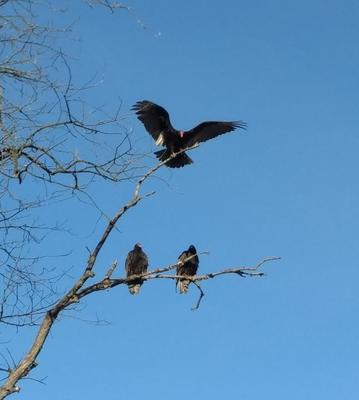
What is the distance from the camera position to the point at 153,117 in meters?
9.14

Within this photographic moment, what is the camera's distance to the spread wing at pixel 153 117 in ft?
29.7

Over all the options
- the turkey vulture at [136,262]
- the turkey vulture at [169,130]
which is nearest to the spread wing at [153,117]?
the turkey vulture at [169,130]

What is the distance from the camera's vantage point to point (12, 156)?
11.7ft

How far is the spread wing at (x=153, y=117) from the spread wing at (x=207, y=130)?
29 cm

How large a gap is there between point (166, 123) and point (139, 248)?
1.82 meters

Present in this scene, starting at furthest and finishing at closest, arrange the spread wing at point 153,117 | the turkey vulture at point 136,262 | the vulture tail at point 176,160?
the spread wing at point 153,117, the vulture tail at point 176,160, the turkey vulture at point 136,262

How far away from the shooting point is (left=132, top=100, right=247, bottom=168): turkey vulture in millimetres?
8898

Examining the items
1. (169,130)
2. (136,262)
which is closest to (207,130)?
(169,130)

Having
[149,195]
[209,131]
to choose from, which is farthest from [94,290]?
[209,131]

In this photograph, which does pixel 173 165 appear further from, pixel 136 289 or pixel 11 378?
pixel 11 378

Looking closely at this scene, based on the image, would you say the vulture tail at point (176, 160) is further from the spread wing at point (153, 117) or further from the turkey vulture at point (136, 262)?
the turkey vulture at point (136, 262)

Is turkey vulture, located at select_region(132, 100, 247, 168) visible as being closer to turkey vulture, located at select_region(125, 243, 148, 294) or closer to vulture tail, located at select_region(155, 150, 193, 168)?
vulture tail, located at select_region(155, 150, 193, 168)

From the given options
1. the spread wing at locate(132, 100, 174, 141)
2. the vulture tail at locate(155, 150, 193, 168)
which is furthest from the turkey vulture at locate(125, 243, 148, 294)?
the spread wing at locate(132, 100, 174, 141)

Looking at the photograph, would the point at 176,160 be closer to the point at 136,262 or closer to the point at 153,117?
the point at 153,117
